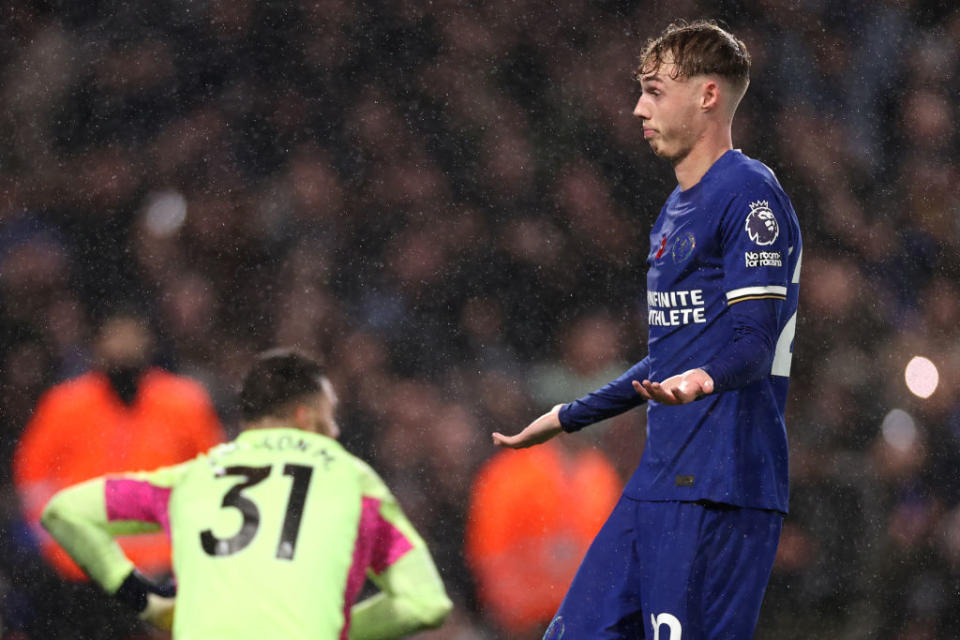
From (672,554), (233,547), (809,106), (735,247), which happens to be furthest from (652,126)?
(809,106)

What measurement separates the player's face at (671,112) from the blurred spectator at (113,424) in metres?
3.54

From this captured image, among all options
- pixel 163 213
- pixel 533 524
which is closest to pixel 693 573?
pixel 533 524

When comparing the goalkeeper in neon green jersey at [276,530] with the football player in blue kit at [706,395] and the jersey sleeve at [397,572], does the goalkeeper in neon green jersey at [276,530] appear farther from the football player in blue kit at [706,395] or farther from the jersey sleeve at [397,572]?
the football player in blue kit at [706,395]

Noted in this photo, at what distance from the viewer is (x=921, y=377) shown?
489 cm

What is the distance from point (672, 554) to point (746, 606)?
0.14 m

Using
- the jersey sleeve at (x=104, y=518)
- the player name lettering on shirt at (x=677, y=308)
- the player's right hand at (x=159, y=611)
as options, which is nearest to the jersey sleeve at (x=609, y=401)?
the player name lettering on shirt at (x=677, y=308)

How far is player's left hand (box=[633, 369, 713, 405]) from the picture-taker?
4.67ft

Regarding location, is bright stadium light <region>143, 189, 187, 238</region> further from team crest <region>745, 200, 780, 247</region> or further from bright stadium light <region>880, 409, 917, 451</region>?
team crest <region>745, 200, 780, 247</region>

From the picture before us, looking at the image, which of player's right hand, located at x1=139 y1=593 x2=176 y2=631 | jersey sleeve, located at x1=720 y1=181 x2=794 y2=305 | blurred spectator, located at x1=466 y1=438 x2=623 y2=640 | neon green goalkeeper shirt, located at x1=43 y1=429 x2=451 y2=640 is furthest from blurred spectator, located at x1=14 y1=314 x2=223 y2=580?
jersey sleeve, located at x1=720 y1=181 x2=794 y2=305

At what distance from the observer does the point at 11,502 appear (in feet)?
15.3

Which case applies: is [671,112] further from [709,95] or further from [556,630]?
[556,630]

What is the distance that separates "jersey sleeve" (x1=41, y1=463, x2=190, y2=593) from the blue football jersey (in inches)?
35.8

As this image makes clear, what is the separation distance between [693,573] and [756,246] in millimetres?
504

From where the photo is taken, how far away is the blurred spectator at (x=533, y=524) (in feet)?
16.1
